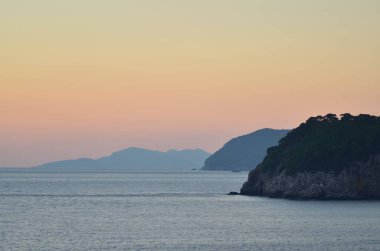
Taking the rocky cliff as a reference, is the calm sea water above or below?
below

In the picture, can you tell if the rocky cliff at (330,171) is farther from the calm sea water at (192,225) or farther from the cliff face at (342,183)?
the calm sea water at (192,225)

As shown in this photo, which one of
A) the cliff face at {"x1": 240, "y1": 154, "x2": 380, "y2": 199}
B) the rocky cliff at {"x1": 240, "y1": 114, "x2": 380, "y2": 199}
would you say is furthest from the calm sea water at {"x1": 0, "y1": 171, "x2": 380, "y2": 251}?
the rocky cliff at {"x1": 240, "y1": 114, "x2": 380, "y2": 199}

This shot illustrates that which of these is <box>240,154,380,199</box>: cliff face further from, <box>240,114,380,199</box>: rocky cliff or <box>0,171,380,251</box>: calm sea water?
<box>0,171,380,251</box>: calm sea water

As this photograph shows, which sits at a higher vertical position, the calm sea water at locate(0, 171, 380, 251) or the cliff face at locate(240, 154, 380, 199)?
the cliff face at locate(240, 154, 380, 199)

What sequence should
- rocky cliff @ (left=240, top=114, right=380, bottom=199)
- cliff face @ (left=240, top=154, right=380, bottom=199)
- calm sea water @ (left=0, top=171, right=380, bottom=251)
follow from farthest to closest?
1. rocky cliff @ (left=240, top=114, right=380, bottom=199)
2. cliff face @ (left=240, top=154, right=380, bottom=199)
3. calm sea water @ (left=0, top=171, right=380, bottom=251)

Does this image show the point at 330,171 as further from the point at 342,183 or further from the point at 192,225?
the point at 192,225

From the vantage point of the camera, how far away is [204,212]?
149m

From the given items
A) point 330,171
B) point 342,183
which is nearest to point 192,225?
point 342,183

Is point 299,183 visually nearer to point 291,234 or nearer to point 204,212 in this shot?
point 204,212

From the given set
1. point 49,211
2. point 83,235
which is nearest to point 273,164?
point 49,211

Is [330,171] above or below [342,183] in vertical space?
above

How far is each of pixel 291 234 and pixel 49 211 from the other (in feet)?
192

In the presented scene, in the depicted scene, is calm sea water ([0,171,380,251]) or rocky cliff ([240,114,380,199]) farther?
rocky cliff ([240,114,380,199])

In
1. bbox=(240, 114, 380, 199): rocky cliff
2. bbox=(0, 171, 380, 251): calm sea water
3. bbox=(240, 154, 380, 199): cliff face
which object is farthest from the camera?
bbox=(240, 114, 380, 199): rocky cliff
